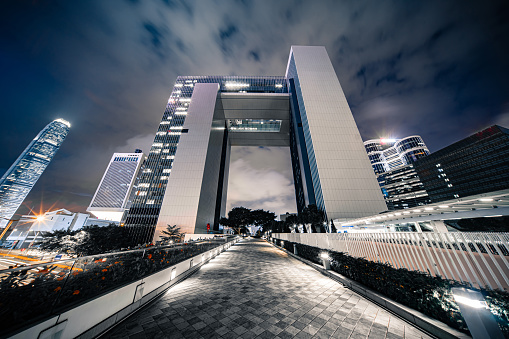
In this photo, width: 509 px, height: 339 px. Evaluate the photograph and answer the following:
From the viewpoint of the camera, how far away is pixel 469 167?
2023 inches

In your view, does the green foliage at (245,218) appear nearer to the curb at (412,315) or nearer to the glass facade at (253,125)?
the glass facade at (253,125)

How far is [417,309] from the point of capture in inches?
142

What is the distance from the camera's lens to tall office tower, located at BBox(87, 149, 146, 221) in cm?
8756

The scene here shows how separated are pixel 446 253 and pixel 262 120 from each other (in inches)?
2052

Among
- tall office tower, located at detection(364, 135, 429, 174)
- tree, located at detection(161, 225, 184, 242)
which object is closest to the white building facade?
tree, located at detection(161, 225, 184, 242)

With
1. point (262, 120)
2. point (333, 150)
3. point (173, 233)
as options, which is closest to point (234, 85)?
point (262, 120)

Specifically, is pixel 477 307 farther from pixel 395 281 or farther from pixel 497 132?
pixel 497 132

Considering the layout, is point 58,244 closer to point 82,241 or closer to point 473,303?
point 82,241

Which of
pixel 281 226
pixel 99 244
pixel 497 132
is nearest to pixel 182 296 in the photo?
pixel 99 244

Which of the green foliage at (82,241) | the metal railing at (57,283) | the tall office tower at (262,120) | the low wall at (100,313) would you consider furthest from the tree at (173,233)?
the metal railing at (57,283)

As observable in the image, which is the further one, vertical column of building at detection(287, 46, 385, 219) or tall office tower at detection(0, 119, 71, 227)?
tall office tower at detection(0, 119, 71, 227)

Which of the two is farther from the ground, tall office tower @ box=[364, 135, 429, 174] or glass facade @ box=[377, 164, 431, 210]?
tall office tower @ box=[364, 135, 429, 174]

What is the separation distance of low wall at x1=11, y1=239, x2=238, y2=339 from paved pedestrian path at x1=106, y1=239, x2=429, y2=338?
25 cm

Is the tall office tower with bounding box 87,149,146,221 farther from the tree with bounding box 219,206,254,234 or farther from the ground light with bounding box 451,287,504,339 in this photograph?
the ground light with bounding box 451,287,504,339
